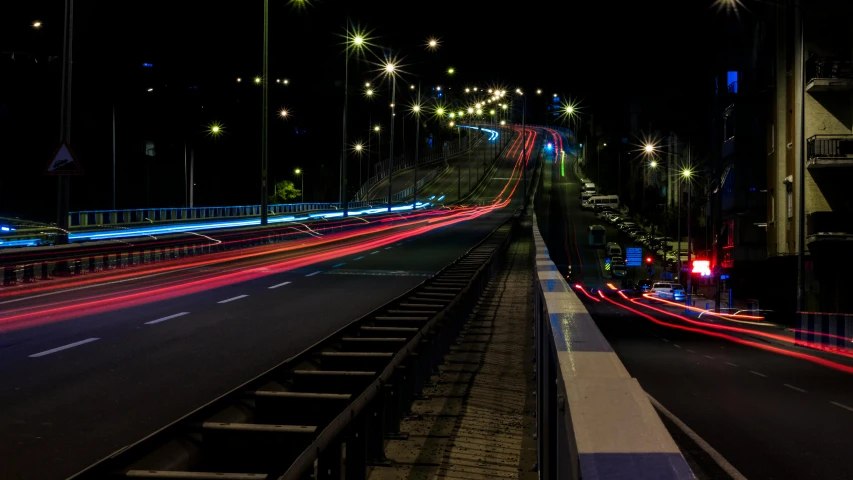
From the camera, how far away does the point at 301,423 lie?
318 inches

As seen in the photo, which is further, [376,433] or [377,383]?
[376,433]

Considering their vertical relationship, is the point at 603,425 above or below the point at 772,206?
below

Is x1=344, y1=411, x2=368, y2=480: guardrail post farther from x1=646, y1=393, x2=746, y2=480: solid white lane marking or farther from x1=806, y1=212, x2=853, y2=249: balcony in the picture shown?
x1=806, y1=212, x2=853, y2=249: balcony

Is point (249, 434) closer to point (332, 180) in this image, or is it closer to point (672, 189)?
point (672, 189)

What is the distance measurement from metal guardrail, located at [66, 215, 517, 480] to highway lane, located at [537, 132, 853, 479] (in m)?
4.15

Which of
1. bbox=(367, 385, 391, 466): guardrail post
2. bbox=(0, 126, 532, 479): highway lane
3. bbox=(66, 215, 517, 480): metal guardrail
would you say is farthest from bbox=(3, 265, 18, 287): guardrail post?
bbox=(367, 385, 391, 466): guardrail post

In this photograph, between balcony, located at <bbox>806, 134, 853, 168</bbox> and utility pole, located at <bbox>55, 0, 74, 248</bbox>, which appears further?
balcony, located at <bbox>806, 134, 853, 168</bbox>

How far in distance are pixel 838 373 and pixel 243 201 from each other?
94.9m

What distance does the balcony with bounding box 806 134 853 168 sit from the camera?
4243 centimetres

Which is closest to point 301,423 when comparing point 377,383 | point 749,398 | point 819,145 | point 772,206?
point 377,383

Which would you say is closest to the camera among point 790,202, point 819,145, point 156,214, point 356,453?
point 356,453

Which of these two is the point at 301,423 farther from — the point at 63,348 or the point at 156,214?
the point at 156,214

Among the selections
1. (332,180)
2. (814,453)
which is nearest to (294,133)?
(332,180)

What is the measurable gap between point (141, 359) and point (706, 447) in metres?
8.02
